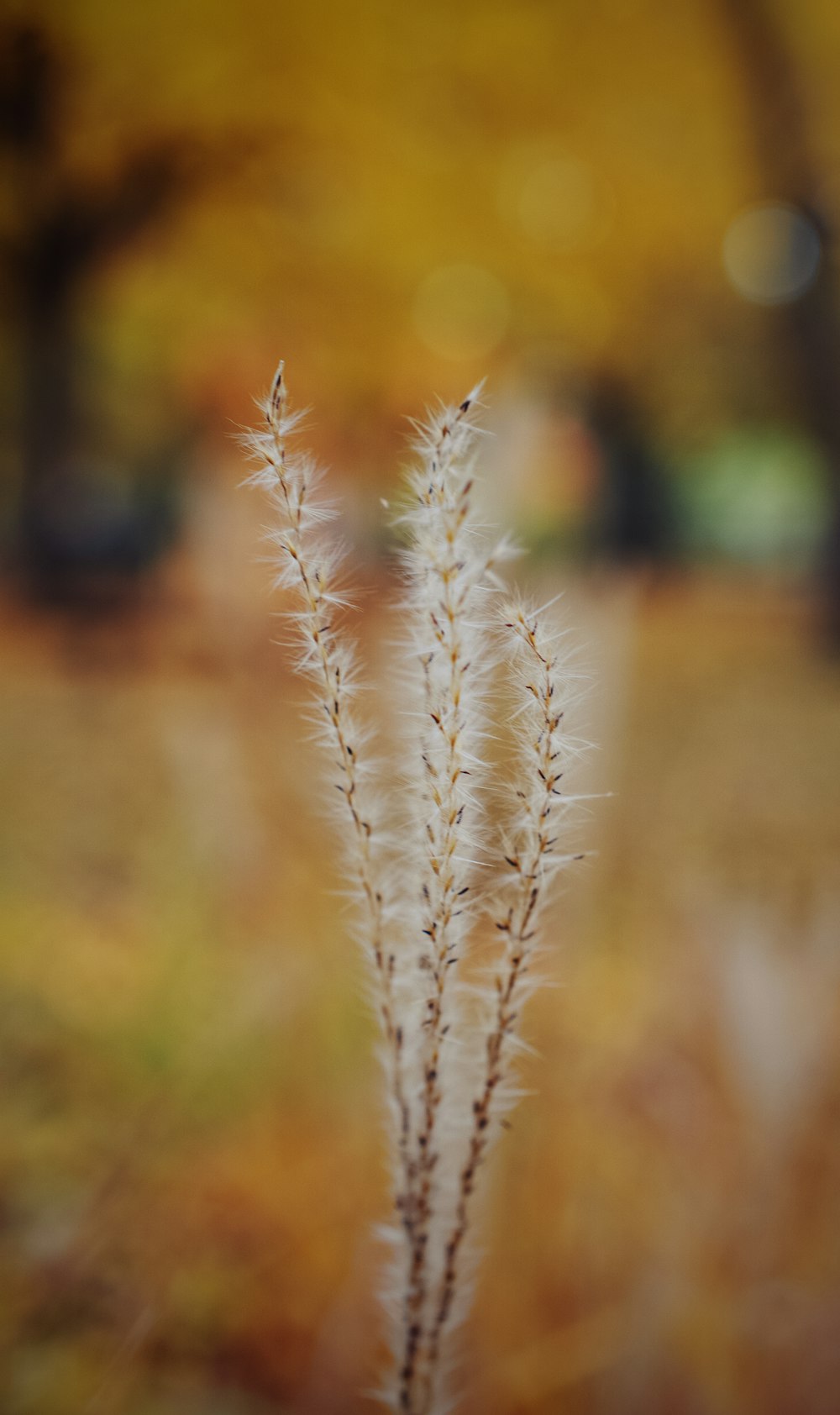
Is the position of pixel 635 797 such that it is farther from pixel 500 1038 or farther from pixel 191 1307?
pixel 500 1038

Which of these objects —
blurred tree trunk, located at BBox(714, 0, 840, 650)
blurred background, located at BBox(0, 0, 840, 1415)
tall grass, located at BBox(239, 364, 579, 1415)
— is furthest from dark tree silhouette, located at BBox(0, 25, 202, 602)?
tall grass, located at BBox(239, 364, 579, 1415)

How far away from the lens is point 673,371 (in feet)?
5.59

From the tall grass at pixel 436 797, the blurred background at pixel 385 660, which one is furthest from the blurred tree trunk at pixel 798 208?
the tall grass at pixel 436 797

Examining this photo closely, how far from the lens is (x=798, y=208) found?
1.42m

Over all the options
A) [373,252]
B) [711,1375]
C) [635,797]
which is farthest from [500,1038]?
[373,252]

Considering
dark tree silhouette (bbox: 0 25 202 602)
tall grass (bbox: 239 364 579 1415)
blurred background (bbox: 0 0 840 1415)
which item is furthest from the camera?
dark tree silhouette (bbox: 0 25 202 602)

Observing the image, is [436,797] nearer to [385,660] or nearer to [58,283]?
[385,660]

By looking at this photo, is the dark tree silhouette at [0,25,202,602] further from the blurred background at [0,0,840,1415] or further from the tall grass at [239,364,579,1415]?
the tall grass at [239,364,579,1415]

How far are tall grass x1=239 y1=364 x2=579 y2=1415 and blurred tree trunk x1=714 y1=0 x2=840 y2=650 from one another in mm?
1541

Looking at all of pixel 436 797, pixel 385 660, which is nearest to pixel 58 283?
pixel 385 660

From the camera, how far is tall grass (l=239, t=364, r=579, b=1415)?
174 millimetres

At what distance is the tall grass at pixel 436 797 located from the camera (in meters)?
0.17

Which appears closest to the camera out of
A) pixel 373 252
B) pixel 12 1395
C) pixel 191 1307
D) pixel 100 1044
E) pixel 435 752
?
pixel 435 752

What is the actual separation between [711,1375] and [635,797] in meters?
1.06
